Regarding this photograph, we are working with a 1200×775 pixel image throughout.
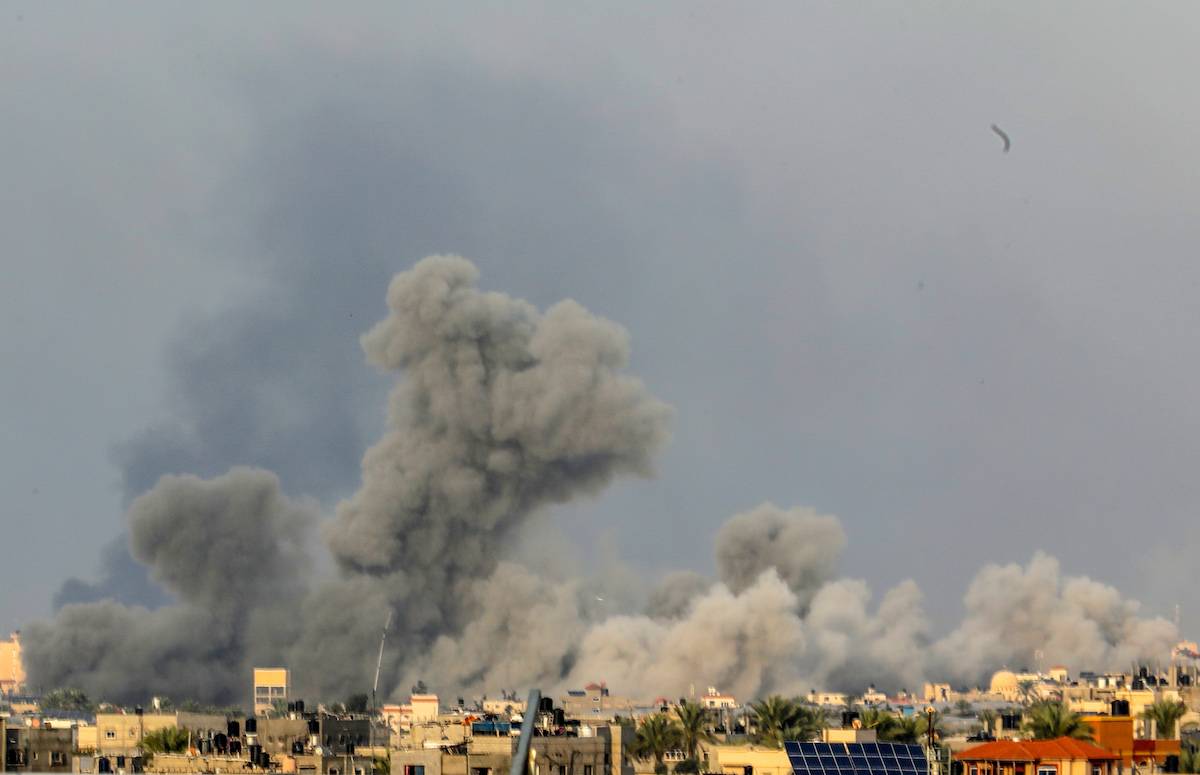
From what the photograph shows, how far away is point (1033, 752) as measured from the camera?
56.8 metres

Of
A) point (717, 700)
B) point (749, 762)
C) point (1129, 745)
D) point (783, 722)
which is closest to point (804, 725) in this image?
point (783, 722)

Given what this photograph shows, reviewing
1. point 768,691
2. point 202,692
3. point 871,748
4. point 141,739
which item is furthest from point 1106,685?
point 871,748

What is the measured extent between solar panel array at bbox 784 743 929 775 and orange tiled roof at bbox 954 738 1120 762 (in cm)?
302

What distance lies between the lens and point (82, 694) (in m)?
127

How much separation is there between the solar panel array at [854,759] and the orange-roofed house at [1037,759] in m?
2.77

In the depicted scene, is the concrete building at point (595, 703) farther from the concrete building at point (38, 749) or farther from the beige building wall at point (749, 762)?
the beige building wall at point (749, 762)

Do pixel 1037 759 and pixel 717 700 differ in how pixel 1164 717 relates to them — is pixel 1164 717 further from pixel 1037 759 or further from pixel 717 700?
pixel 717 700

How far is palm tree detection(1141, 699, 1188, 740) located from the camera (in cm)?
8181

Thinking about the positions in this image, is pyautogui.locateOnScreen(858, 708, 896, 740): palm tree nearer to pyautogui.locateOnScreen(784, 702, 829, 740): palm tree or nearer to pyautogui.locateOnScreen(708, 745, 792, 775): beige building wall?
pyautogui.locateOnScreen(784, 702, 829, 740): palm tree

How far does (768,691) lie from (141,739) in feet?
167

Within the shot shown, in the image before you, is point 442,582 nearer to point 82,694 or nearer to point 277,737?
point 82,694

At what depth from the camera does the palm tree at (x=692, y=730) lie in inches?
3492

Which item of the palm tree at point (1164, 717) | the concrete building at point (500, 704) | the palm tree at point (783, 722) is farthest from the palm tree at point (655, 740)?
the concrete building at point (500, 704)

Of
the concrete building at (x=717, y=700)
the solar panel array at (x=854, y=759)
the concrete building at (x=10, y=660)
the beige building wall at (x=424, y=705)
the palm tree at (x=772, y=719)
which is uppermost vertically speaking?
the concrete building at (x=10, y=660)
